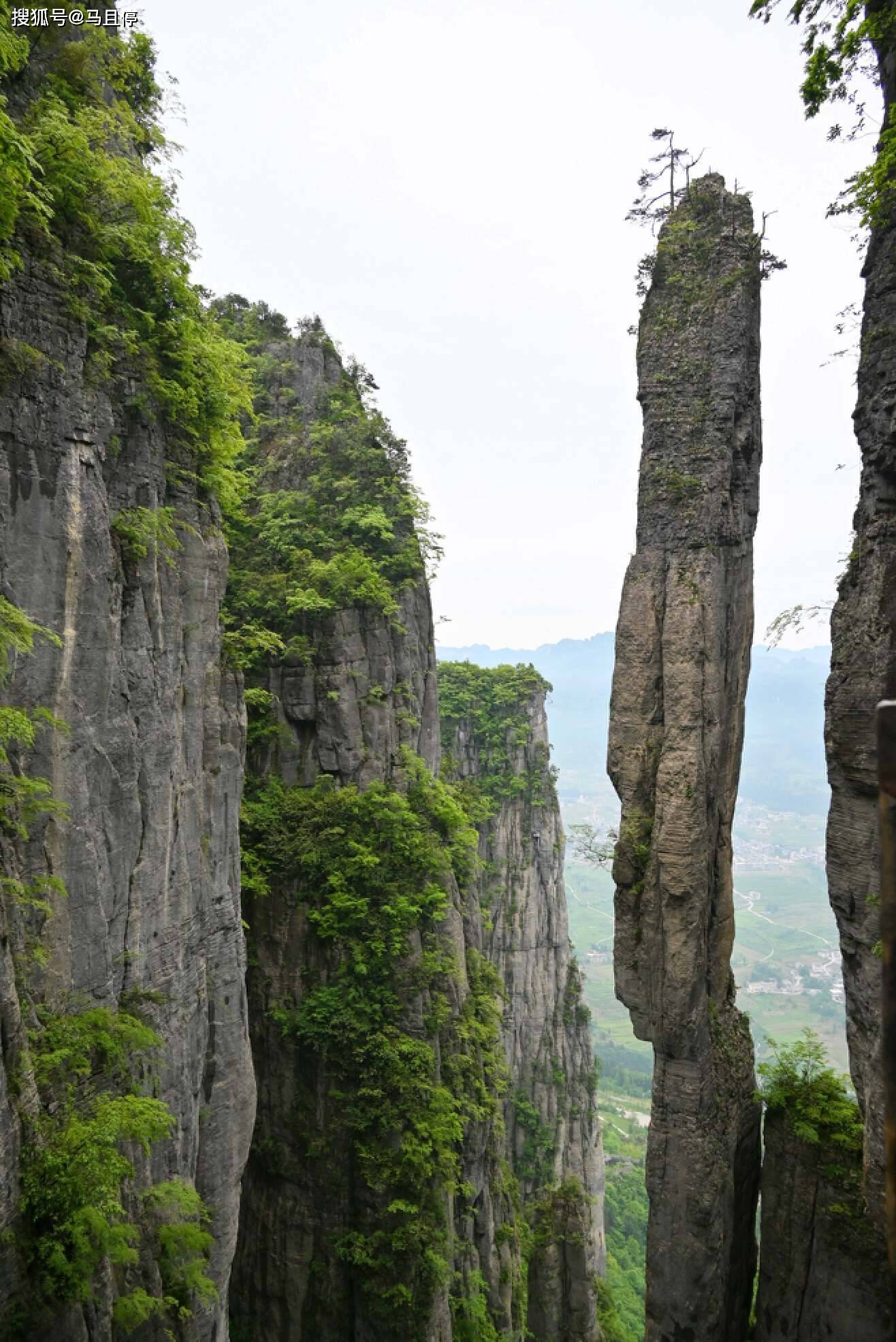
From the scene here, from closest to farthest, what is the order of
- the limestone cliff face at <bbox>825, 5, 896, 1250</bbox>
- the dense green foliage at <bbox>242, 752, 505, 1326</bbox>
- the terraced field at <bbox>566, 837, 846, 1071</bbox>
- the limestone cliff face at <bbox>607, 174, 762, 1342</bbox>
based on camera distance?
the limestone cliff face at <bbox>825, 5, 896, 1250</bbox> → the limestone cliff face at <bbox>607, 174, 762, 1342</bbox> → the dense green foliage at <bbox>242, 752, 505, 1326</bbox> → the terraced field at <bbox>566, 837, 846, 1071</bbox>

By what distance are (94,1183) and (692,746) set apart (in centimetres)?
1234

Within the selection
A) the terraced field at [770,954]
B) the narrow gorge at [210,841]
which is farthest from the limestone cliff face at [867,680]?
the terraced field at [770,954]

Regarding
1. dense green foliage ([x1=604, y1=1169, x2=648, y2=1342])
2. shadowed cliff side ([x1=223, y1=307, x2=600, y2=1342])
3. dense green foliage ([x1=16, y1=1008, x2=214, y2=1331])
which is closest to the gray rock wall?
shadowed cliff side ([x1=223, y1=307, x2=600, y2=1342])

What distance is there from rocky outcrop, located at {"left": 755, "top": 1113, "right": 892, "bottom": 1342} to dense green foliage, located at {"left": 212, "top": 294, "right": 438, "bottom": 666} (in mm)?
16092

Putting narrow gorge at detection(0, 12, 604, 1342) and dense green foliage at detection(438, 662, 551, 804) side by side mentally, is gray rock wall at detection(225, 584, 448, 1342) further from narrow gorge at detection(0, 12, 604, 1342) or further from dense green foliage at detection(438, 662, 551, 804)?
dense green foliage at detection(438, 662, 551, 804)

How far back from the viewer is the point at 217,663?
14.4 meters

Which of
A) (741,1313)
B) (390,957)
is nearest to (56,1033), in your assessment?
(390,957)

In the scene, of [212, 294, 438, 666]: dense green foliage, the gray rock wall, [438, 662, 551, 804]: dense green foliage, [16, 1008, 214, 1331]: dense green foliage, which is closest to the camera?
[16, 1008, 214, 1331]: dense green foliage

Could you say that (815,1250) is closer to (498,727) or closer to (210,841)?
(210,841)

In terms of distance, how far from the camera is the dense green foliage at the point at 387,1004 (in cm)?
1650

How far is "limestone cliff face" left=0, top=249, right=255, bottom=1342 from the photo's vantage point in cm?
907

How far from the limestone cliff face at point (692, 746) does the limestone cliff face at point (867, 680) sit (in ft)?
12.8

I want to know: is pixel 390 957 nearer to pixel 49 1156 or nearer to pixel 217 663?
pixel 217 663

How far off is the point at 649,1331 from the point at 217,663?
16.8 meters
